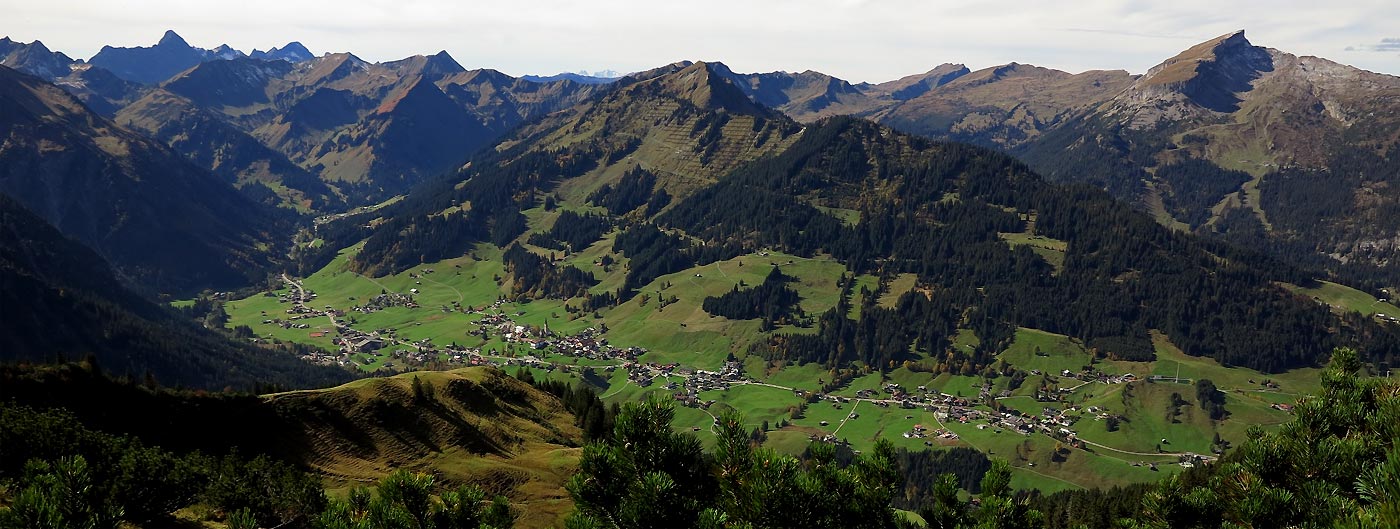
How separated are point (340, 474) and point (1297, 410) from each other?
83.0 m

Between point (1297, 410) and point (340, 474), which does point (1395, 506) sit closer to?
point (1297, 410)

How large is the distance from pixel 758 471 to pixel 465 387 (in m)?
93.9

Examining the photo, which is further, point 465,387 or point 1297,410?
point 465,387

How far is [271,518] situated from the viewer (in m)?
48.2

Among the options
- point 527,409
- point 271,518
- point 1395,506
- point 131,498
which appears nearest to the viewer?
point 1395,506

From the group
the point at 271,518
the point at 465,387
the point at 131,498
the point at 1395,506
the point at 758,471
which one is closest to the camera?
the point at 1395,506

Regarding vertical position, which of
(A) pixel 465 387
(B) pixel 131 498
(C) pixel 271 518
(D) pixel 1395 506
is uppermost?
(D) pixel 1395 506

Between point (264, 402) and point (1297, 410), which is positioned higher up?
point (1297, 410)

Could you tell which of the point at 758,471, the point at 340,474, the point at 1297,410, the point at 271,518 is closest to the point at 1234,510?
the point at 1297,410

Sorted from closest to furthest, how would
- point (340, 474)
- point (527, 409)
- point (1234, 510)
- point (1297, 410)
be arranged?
point (1234, 510)
point (1297, 410)
point (340, 474)
point (527, 409)

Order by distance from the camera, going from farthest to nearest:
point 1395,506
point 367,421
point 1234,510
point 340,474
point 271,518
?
point 367,421 → point 340,474 → point 271,518 → point 1234,510 → point 1395,506

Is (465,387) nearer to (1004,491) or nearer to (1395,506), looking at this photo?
(1004,491)

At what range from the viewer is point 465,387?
107 m

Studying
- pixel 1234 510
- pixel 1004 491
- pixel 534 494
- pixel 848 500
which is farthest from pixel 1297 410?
pixel 534 494
